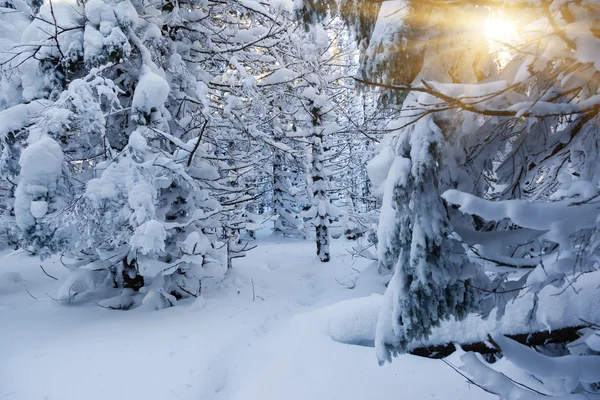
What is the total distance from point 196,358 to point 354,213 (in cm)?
779

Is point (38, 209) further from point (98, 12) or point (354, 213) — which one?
point (354, 213)

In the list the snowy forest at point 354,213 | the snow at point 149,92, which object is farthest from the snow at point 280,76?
the snow at point 149,92

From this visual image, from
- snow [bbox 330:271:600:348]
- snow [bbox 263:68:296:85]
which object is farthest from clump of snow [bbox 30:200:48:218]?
snow [bbox 263:68:296:85]

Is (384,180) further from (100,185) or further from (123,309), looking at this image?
(123,309)

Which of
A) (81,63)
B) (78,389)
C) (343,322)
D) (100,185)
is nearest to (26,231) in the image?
(100,185)

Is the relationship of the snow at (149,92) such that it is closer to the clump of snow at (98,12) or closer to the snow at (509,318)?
the clump of snow at (98,12)

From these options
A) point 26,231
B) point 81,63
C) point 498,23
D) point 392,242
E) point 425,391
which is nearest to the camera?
point 498,23

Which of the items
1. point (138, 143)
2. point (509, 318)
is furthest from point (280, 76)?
point (509, 318)

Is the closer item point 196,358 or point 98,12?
point 196,358

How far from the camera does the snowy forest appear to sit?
7.14ft

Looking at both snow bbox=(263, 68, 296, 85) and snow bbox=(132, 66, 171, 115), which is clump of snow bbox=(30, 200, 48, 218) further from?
snow bbox=(263, 68, 296, 85)

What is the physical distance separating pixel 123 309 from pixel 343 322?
15.0 feet

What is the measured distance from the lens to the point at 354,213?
38.6 ft

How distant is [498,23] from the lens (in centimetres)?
237
